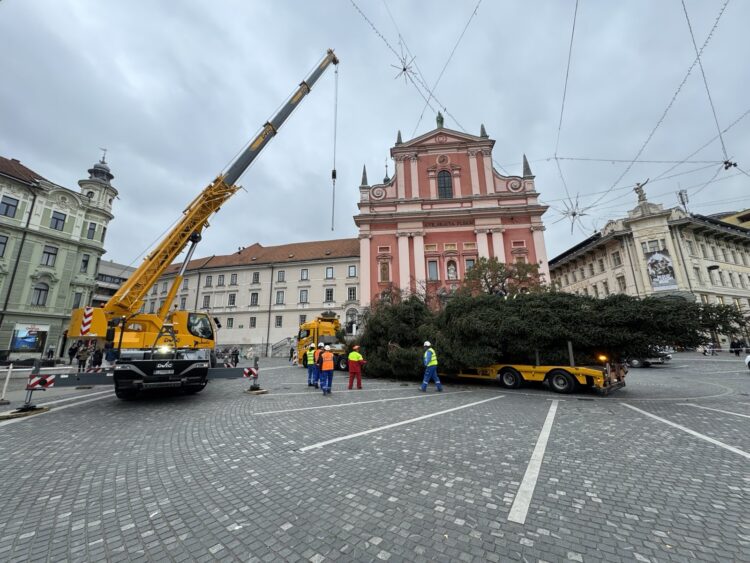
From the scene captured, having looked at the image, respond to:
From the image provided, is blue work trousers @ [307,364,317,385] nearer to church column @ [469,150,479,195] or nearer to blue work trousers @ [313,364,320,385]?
blue work trousers @ [313,364,320,385]

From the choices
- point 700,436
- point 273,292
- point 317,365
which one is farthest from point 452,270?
point 273,292

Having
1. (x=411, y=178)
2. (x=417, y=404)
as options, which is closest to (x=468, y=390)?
(x=417, y=404)

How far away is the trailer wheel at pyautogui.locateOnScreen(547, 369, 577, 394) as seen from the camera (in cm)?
1045

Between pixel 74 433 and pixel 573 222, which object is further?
pixel 573 222

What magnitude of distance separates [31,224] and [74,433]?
1360 inches

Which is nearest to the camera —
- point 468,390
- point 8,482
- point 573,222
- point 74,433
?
point 8,482

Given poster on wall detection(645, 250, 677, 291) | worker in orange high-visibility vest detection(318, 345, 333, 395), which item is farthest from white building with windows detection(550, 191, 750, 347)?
worker in orange high-visibility vest detection(318, 345, 333, 395)

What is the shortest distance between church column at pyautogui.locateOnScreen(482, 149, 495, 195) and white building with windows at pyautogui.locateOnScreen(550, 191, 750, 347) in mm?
15904

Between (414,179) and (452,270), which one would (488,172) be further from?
(452,270)

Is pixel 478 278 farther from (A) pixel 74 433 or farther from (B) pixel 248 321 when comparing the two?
(B) pixel 248 321

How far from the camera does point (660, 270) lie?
34125mm

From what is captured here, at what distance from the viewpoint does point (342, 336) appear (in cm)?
2084

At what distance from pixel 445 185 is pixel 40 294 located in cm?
3902

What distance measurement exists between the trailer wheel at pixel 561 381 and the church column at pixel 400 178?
23.7 metres
